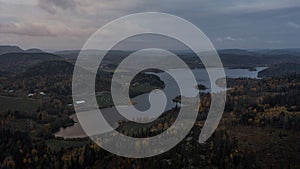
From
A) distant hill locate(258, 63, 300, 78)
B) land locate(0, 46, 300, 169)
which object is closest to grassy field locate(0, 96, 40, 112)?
land locate(0, 46, 300, 169)

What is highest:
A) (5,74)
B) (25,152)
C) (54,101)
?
(5,74)

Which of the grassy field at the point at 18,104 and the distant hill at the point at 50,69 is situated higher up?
the distant hill at the point at 50,69

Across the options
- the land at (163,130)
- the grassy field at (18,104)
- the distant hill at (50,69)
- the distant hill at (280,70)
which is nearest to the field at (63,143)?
the land at (163,130)

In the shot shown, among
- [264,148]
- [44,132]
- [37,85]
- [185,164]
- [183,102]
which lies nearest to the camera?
[185,164]

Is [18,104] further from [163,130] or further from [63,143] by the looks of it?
[163,130]

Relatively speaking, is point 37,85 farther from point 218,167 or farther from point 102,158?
point 218,167

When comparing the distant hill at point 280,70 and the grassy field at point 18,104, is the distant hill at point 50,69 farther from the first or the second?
the distant hill at point 280,70

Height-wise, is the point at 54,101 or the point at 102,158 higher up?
the point at 54,101

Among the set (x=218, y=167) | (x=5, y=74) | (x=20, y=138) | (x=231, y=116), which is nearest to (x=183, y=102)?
(x=231, y=116)

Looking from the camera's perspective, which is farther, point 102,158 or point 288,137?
point 288,137
